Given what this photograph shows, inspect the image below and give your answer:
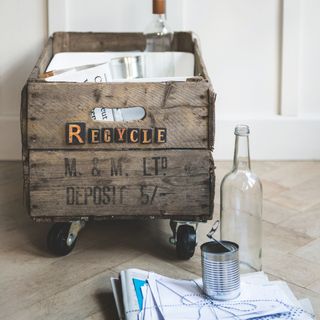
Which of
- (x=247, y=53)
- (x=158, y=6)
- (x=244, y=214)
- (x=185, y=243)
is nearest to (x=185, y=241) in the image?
(x=185, y=243)

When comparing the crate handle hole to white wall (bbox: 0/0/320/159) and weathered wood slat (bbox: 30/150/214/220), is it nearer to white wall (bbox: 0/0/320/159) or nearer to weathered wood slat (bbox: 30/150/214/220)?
weathered wood slat (bbox: 30/150/214/220)

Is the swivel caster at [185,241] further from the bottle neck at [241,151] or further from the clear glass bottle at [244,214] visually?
the bottle neck at [241,151]

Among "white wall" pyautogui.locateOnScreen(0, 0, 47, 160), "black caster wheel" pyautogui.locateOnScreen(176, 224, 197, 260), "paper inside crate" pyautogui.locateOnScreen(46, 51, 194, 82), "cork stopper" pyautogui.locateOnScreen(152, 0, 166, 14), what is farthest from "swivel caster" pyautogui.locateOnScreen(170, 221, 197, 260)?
"white wall" pyautogui.locateOnScreen(0, 0, 47, 160)

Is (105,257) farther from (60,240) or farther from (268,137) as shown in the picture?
(268,137)

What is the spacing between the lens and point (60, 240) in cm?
161

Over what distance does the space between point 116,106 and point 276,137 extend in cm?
90

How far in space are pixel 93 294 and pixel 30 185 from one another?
11.7 inches

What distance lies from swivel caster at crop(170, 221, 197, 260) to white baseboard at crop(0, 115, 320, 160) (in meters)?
0.74

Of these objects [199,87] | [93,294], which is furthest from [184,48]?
[93,294]

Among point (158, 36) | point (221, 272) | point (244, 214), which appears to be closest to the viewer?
point (221, 272)

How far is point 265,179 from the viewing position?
216cm

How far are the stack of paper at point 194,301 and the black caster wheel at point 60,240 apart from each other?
0.24m

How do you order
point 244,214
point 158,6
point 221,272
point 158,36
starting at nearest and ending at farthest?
point 221,272 → point 244,214 → point 158,6 → point 158,36

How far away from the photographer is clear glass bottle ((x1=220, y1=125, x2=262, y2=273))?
59.5 inches
